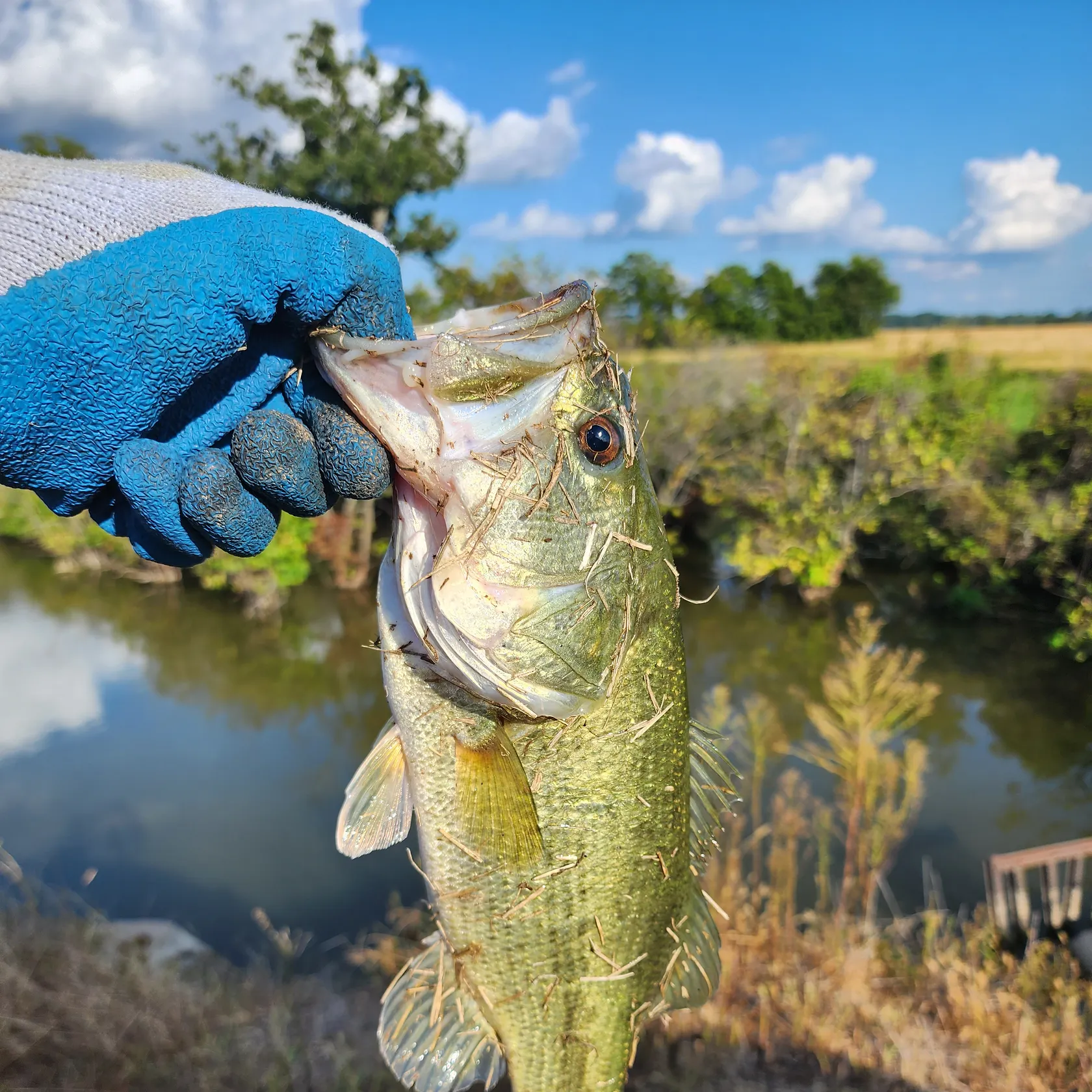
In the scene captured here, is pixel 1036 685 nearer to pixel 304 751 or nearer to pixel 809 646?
pixel 809 646

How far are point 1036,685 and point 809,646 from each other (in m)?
3.00

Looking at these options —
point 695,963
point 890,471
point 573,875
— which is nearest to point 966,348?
point 890,471

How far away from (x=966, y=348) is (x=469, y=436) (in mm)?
16450

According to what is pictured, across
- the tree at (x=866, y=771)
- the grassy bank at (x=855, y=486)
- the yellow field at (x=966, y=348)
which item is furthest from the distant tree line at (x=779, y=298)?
the tree at (x=866, y=771)

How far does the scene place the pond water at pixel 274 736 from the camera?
6613 mm

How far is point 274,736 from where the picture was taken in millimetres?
9422

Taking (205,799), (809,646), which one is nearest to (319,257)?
(205,799)

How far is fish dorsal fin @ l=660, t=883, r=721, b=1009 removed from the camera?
1.80m

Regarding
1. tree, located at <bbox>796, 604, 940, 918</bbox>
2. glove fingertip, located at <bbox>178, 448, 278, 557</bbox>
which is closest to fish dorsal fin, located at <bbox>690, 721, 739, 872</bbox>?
glove fingertip, located at <bbox>178, 448, 278, 557</bbox>

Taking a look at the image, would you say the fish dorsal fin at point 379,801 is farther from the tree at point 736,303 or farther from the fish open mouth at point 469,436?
the tree at point 736,303

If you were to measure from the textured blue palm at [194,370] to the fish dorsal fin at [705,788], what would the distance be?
977 mm

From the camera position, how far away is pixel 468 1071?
1.77 m

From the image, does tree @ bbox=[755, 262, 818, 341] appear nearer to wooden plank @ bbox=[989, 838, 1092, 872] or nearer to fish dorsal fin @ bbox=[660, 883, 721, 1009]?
wooden plank @ bbox=[989, 838, 1092, 872]

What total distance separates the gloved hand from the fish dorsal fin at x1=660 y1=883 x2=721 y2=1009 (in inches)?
50.0
